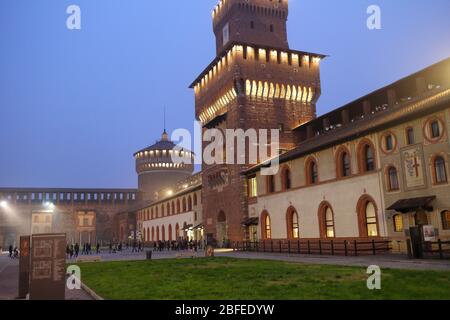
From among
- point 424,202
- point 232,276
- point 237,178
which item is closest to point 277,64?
point 237,178

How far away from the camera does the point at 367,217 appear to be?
27656 mm

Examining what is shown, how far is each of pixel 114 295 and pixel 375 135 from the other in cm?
2039

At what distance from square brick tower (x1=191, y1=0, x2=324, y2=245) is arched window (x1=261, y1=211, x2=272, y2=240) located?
9.34 ft

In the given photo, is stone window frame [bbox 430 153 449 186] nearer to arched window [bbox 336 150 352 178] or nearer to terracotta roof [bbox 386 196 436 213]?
terracotta roof [bbox 386 196 436 213]

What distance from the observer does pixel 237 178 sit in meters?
43.3

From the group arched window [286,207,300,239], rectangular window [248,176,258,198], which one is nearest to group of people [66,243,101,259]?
rectangular window [248,176,258,198]

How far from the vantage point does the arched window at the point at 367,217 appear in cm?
2703

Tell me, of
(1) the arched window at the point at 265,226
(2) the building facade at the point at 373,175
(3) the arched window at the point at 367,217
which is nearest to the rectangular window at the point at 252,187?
(2) the building facade at the point at 373,175

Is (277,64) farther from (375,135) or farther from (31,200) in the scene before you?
(31,200)

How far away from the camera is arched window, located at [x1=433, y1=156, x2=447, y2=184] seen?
880 inches

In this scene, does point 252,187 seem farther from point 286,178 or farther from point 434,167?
point 434,167

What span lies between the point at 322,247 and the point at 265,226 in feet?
30.2

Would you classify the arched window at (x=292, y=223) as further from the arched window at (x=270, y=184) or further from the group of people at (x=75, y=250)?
the group of people at (x=75, y=250)

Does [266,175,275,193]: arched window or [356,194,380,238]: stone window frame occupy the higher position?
[266,175,275,193]: arched window
